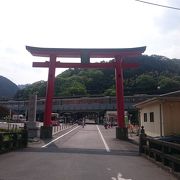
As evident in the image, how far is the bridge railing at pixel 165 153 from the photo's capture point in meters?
11.5

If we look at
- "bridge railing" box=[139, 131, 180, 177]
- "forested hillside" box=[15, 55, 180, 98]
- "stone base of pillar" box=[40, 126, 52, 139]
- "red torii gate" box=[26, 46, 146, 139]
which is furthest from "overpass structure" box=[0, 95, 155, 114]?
"bridge railing" box=[139, 131, 180, 177]

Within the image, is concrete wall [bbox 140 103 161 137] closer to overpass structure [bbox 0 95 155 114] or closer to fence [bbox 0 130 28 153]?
fence [bbox 0 130 28 153]

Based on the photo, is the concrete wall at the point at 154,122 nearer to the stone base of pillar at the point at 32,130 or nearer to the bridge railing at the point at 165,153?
the bridge railing at the point at 165,153

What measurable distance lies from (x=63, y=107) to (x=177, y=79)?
44291 millimetres

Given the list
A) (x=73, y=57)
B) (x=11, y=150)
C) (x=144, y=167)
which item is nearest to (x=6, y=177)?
(x=144, y=167)

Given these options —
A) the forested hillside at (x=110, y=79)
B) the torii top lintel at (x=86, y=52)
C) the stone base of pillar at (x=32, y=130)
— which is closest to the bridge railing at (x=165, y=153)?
the torii top lintel at (x=86, y=52)

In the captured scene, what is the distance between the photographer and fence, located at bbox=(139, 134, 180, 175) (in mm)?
11484

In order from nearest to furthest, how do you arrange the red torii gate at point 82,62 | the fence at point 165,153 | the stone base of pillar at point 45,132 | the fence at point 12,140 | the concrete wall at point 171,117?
the fence at point 165,153 < the fence at point 12,140 < the concrete wall at point 171,117 < the stone base of pillar at point 45,132 < the red torii gate at point 82,62

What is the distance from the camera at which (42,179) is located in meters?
9.85

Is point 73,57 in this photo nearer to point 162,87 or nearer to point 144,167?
point 144,167

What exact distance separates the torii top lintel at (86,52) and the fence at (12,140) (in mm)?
12039

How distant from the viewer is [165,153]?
43.0ft

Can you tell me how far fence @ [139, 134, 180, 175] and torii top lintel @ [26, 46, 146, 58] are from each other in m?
15.5

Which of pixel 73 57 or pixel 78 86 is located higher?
pixel 78 86
